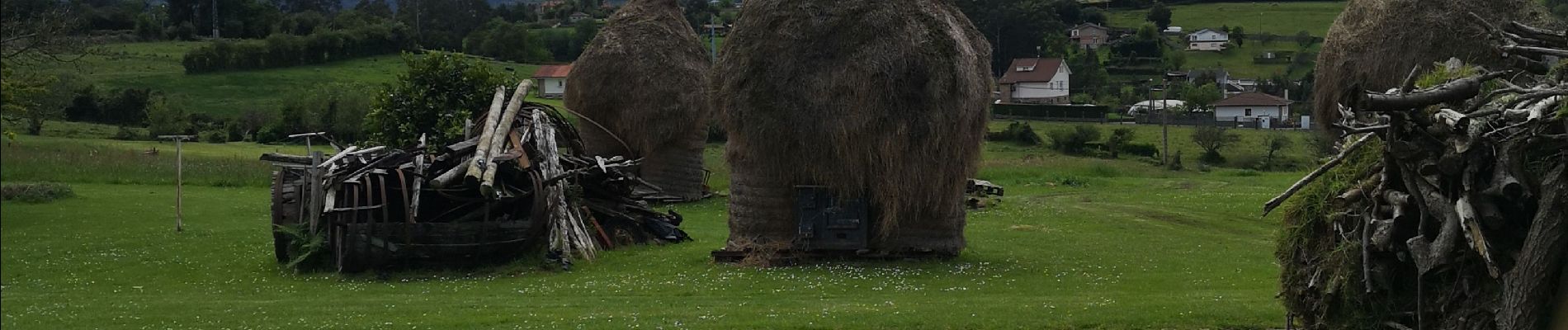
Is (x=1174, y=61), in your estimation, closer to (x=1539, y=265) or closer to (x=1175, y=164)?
(x=1175, y=164)

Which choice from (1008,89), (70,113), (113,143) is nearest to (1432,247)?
(113,143)

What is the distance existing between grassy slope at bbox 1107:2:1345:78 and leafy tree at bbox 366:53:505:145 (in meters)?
71.2

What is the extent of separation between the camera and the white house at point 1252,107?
284ft

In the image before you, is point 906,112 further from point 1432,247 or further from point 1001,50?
point 1001,50

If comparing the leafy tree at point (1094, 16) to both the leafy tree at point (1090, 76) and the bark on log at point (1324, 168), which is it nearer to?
the leafy tree at point (1090, 76)

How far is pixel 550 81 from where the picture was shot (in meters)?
85.8

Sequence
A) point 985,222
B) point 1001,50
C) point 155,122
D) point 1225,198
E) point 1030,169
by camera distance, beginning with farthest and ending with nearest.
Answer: point 1001,50 → point 155,122 → point 1030,169 → point 1225,198 → point 985,222

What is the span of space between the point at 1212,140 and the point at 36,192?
48257 millimetres

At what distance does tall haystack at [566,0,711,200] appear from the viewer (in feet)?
138

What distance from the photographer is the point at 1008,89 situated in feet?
335

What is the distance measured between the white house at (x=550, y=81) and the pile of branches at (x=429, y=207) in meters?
55.0

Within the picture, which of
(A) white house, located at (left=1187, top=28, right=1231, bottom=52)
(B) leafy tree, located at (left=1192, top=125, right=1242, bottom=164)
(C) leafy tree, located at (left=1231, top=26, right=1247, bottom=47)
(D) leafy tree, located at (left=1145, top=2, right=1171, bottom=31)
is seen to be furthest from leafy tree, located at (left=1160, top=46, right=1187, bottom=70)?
(B) leafy tree, located at (left=1192, top=125, right=1242, bottom=164)

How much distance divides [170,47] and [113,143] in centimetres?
4644

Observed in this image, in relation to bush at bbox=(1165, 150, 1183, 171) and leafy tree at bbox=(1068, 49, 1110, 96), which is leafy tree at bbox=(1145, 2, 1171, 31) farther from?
bush at bbox=(1165, 150, 1183, 171)
